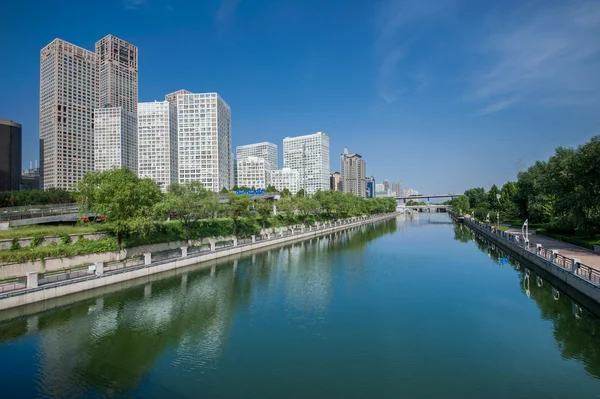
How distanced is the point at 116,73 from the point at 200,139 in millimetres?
83984

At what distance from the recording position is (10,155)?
426 ft

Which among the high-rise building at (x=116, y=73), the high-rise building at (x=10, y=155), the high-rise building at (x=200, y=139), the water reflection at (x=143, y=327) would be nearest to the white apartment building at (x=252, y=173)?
the high-rise building at (x=200, y=139)

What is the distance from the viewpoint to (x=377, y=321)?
683 inches

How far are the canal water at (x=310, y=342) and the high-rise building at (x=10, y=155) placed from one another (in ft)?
467

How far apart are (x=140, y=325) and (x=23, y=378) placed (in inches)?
216

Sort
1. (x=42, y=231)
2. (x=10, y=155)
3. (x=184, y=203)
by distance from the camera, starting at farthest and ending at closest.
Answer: (x=10, y=155), (x=184, y=203), (x=42, y=231)

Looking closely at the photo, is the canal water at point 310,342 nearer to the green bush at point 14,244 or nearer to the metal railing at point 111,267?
the metal railing at point 111,267

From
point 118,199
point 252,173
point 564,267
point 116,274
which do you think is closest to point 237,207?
point 118,199

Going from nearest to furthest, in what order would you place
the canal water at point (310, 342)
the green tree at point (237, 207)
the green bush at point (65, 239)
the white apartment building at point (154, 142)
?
1. the canal water at point (310, 342)
2. the green bush at point (65, 239)
3. the green tree at point (237, 207)
4. the white apartment building at point (154, 142)

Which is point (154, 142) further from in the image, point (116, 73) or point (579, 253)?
point (579, 253)

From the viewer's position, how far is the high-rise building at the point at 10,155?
12712 centimetres

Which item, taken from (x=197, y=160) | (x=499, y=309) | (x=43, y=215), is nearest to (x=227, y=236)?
(x=43, y=215)

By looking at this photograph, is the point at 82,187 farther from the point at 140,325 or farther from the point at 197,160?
the point at 197,160

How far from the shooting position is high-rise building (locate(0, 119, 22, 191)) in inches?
5005
